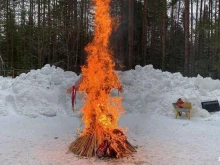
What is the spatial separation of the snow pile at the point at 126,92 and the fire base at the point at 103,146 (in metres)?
4.83

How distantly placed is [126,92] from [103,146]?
775 cm

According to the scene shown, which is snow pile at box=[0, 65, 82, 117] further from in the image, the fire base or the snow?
the fire base

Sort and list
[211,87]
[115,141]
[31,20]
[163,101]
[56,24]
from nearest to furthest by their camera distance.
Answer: [115,141]
[163,101]
[211,87]
[56,24]
[31,20]

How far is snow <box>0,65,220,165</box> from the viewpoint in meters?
6.71

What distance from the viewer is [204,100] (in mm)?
13250

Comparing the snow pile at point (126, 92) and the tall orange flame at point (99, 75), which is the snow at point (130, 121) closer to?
→ the snow pile at point (126, 92)

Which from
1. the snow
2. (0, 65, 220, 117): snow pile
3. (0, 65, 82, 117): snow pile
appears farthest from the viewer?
(0, 65, 220, 117): snow pile

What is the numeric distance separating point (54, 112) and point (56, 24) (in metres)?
13.1

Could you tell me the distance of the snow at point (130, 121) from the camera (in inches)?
264

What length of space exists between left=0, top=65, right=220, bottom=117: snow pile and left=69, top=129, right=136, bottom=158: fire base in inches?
190

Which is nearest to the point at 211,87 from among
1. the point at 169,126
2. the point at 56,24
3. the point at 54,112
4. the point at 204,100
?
the point at 204,100

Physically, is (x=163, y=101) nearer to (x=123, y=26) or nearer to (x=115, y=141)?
(x=115, y=141)

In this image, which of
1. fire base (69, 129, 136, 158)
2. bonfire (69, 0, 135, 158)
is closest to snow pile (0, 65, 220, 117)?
bonfire (69, 0, 135, 158)

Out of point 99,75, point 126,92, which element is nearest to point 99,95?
point 99,75
